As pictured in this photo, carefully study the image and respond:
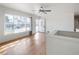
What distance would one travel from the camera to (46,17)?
2170 millimetres

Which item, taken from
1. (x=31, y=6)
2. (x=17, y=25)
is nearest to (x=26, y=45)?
(x=17, y=25)

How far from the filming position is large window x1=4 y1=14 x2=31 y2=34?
233 centimetres

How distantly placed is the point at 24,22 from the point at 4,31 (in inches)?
19.3

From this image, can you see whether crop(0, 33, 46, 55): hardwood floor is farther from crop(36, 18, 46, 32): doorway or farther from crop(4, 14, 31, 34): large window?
crop(4, 14, 31, 34): large window

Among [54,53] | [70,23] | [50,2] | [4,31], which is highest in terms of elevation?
[50,2]

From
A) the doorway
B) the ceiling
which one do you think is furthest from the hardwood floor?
the ceiling

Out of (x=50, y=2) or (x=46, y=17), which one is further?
(x=46, y=17)

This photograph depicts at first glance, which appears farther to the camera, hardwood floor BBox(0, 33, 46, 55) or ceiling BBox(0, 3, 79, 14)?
hardwood floor BBox(0, 33, 46, 55)

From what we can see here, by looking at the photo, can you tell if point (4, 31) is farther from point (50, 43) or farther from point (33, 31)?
point (50, 43)

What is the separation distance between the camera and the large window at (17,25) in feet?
7.65

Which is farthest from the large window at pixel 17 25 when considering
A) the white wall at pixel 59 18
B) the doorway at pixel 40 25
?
the white wall at pixel 59 18

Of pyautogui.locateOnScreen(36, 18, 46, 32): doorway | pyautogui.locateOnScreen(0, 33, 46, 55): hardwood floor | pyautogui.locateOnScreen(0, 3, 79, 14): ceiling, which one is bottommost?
pyautogui.locateOnScreen(0, 33, 46, 55): hardwood floor

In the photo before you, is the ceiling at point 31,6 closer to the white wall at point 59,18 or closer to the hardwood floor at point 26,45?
the white wall at point 59,18

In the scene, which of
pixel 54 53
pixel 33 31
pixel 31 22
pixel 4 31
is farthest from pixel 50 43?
pixel 4 31
